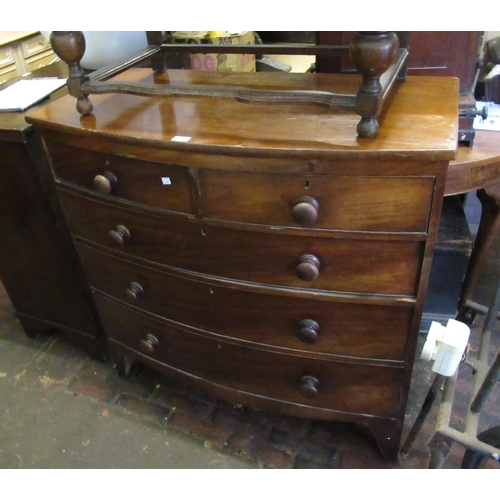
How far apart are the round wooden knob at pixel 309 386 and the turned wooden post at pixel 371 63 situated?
650 millimetres

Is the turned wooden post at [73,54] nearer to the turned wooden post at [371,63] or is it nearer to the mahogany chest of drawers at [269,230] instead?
the mahogany chest of drawers at [269,230]

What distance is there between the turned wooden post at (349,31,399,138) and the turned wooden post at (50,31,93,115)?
24.5 inches

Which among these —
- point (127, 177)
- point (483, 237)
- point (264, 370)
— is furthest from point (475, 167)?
point (127, 177)

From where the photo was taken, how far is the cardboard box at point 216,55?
1.68m

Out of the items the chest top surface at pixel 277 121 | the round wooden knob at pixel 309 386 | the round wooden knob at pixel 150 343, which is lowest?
the round wooden knob at pixel 150 343

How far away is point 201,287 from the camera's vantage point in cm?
120

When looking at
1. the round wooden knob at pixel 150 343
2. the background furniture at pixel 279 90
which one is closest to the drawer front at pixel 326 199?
the background furniture at pixel 279 90

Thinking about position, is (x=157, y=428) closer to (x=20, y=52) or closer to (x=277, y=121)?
(x=277, y=121)

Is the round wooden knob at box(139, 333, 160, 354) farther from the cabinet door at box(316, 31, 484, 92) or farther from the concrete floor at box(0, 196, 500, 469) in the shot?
the cabinet door at box(316, 31, 484, 92)

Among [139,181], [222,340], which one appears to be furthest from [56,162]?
[222,340]

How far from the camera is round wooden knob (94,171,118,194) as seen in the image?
111 centimetres

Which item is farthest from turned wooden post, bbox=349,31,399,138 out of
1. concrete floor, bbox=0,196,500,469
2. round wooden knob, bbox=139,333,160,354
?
concrete floor, bbox=0,196,500,469

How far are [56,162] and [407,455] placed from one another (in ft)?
4.27

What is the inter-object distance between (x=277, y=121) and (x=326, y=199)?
210 millimetres
